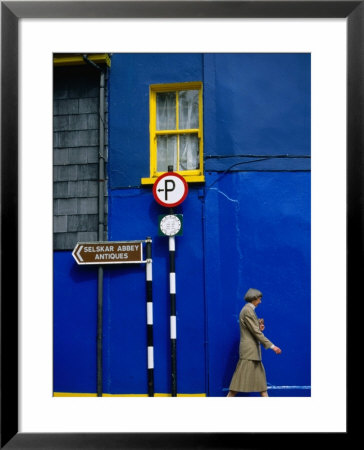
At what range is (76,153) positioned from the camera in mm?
5754

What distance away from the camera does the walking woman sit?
524 cm

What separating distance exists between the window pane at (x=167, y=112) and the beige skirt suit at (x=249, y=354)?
90.3 inches

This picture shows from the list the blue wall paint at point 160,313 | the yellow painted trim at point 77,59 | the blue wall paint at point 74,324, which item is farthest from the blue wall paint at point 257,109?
the blue wall paint at point 74,324

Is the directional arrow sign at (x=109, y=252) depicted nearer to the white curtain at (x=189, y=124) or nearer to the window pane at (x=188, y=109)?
the white curtain at (x=189, y=124)

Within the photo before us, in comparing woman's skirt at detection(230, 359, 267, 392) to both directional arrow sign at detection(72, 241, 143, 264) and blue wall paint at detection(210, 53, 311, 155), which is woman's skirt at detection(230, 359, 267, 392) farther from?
blue wall paint at detection(210, 53, 311, 155)

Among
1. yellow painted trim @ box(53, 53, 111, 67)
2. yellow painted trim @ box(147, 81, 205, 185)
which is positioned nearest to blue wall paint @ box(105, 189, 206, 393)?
yellow painted trim @ box(147, 81, 205, 185)

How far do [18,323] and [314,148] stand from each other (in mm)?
2392

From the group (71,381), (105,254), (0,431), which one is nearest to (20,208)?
(0,431)

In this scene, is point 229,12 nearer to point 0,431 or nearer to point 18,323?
point 18,323

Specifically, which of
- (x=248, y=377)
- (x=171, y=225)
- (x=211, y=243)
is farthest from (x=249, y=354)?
(x=171, y=225)

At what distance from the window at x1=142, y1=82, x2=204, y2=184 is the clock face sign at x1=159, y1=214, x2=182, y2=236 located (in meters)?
0.54

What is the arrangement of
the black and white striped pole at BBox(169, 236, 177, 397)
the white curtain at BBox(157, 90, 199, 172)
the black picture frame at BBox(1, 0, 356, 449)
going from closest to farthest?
the black picture frame at BBox(1, 0, 356, 449)
the black and white striped pole at BBox(169, 236, 177, 397)
the white curtain at BBox(157, 90, 199, 172)

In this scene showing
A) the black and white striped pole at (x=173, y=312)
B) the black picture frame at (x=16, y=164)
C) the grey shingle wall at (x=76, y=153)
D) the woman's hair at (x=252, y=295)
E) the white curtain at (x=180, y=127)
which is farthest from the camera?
the white curtain at (x=180, y=127)

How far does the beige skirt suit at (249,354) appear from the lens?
5.23 metres
